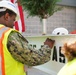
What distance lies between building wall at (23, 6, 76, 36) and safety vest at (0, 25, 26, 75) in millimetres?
5004

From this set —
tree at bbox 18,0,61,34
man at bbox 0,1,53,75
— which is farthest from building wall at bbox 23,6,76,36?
man at bbox 0,1,53,75

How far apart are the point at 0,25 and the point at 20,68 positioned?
44 cm

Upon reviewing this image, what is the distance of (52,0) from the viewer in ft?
10.7

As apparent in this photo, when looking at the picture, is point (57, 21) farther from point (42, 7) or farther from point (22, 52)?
point (22, 52)

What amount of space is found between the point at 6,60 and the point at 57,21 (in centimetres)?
594

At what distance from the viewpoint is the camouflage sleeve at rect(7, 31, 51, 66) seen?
6.52 ft

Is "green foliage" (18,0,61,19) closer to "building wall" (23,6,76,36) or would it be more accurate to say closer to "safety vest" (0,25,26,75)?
"safety vest" (0,25,26,75)

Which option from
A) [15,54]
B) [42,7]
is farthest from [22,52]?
[42,7]

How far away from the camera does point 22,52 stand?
78.7 inches

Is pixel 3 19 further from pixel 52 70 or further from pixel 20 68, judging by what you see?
pixel 52 70

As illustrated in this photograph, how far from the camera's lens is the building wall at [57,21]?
7184 millimetres

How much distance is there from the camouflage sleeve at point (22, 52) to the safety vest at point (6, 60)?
0.12 feet

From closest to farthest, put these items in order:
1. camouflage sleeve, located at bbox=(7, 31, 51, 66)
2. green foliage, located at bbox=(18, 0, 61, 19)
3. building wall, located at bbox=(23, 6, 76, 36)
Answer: camouflage sleeve, located at bbox=(7, 31, 51, 66), green foliage, located at bbox=(18, 0, 61, 19), building wall, located at bbox=(23, 6, 76, 36)

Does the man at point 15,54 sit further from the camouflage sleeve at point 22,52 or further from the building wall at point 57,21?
the building wall at point 57,21
